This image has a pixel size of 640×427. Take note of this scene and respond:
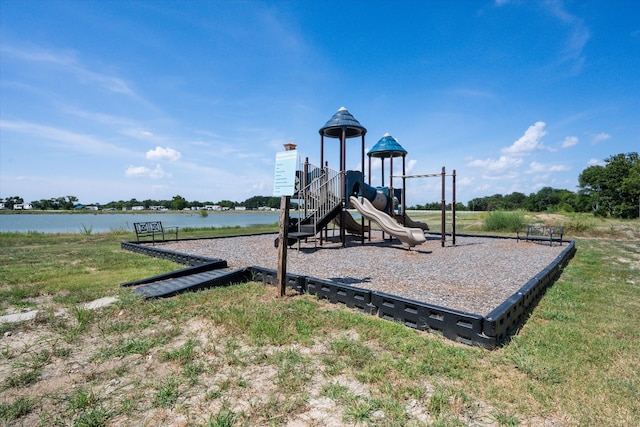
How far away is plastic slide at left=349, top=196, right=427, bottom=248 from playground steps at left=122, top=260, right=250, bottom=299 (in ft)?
19.0

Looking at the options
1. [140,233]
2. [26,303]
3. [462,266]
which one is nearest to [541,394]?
[462,266]

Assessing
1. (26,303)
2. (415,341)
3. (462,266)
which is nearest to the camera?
(415,341)

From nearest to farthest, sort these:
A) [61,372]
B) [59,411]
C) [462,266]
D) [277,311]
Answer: [59,411] < [61,372] < [277,311] < [462,266]

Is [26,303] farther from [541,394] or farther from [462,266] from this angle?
[462,266]

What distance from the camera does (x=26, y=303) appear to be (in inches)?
182

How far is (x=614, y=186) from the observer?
40500mm

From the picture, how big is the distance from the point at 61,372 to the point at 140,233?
416 inches

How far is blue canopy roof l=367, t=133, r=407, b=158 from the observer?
13727 millimetres

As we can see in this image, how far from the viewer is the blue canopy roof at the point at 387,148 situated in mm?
13727

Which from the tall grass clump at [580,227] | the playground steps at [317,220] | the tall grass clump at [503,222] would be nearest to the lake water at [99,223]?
the playground steps at [317,220]

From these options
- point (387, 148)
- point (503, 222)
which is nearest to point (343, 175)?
point (387, 148)

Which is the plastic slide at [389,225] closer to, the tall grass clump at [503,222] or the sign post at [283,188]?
the sign post at [283,188]

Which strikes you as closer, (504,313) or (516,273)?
(504,313)

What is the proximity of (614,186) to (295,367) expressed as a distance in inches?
2111
